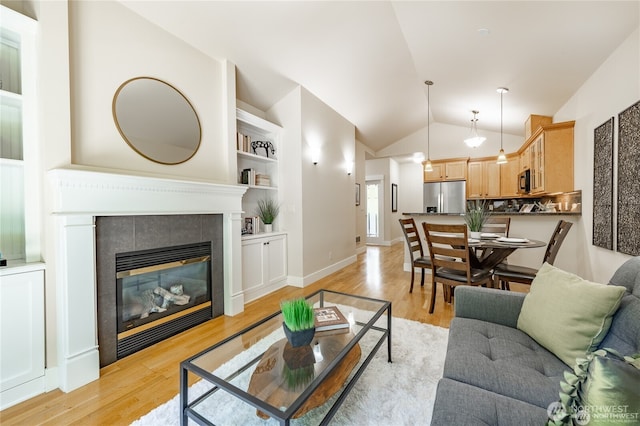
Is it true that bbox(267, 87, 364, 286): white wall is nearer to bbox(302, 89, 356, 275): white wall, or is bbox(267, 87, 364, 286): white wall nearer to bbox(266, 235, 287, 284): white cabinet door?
bbox(302, 89, 356, 275): white wall

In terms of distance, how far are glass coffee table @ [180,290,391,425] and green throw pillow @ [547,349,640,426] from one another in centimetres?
77

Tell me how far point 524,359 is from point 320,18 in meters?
3.21

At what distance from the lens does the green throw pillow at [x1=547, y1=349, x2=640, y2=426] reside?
2.01 feet

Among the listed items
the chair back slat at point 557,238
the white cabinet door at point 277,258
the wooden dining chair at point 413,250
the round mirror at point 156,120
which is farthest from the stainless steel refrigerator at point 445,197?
the round mirror at point 156,120

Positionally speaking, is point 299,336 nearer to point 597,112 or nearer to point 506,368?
point 506,368

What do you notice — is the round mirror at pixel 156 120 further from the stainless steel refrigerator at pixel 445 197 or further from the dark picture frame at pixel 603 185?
the stainless steel refrigerator at pixel 445 197

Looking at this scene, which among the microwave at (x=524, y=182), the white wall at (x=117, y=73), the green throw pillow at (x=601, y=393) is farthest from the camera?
the microwave at (x=524, y=182)

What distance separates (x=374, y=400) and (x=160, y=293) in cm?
201

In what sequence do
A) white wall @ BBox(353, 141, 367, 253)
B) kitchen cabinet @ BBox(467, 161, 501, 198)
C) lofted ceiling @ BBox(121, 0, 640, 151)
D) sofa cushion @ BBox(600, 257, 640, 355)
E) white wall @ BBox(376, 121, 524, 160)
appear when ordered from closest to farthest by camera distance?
sofa cushion @ BBox(600, 257, 640, 355)
lofted ceiling @ BBox(121, 0, 640, 151)
kitchen cabinet @ BBox(467, 161, 501, 198)
white wall @ BBox(376, 121, 524, 160)
white wall @ BBox(353, 141, 367, 253)

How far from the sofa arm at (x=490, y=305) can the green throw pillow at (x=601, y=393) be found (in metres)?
0.93

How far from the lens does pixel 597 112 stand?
9.54ft

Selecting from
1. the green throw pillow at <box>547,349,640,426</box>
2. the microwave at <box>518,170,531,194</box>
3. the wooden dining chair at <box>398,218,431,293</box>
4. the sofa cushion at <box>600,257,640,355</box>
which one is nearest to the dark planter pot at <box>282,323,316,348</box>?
the green throw pillow at <box>547,349,640,426</box>

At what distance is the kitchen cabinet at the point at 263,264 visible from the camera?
10.8 ft

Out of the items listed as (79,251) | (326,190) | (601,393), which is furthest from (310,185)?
(601,393)
